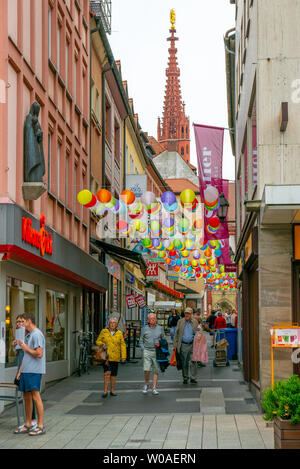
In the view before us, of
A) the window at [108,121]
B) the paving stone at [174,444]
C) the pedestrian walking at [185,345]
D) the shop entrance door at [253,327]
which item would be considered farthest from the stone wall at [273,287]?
the window at [108,121]

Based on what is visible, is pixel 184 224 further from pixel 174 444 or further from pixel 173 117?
pixel 173 117

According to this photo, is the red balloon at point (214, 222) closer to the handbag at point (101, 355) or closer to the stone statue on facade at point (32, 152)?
the handbag at point (101, 355)

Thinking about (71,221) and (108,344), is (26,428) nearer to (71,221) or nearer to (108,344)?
(108,344)

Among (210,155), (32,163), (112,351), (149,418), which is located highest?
(210,155)

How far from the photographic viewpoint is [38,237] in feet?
52.2

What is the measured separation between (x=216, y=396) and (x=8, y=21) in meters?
8.46

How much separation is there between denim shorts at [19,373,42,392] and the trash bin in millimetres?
15441

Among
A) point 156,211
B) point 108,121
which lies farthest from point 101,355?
point 108,121

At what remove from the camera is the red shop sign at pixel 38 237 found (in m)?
14.6

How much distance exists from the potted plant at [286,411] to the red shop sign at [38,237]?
669 centimetres

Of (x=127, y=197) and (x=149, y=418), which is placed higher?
(x=127, y=197)

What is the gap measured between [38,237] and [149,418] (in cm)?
417
